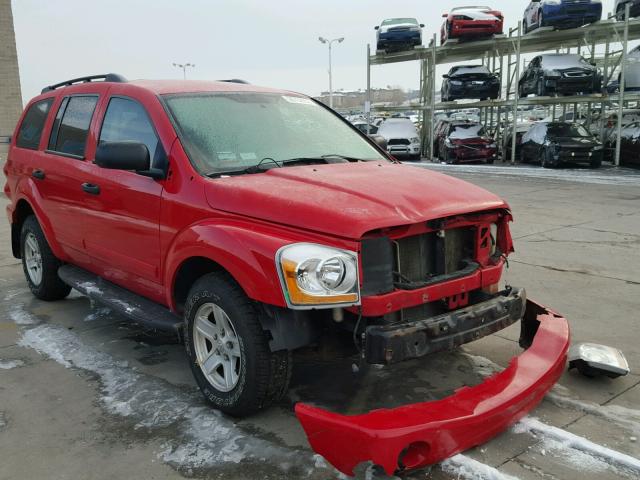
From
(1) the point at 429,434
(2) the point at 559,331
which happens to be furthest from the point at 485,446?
(2) the point at 559,331

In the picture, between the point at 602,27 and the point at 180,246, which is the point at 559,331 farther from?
the point at 602,27

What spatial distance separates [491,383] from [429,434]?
604 mm

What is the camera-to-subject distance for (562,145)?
Result: 714 inches

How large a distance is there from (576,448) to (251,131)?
8.57 ft

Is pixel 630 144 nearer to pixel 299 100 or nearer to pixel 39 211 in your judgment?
pixel 299 100

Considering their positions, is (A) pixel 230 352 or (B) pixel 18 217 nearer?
(A) pixel 230 352

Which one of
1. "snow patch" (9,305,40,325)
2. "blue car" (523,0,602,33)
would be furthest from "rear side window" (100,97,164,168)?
"blue car" (523,0,602,33)

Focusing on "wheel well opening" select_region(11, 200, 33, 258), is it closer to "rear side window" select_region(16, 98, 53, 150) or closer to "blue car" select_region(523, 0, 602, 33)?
"rear side window" select_region(16, 98, 53, 150)

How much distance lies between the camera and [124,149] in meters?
3.58

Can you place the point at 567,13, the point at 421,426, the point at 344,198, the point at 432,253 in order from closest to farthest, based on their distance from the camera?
1. the point at 421,426
2. the point at 344,198
3. the point at 432,253
4. the point at 567,13

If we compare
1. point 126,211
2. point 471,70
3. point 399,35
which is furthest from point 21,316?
point 399,35

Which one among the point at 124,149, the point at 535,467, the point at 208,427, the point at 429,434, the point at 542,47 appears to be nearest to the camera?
the point at 429,434

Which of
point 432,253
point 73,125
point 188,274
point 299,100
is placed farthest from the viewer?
point 73,125

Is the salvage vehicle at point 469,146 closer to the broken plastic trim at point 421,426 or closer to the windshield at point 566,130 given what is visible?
the windshield at point 566,130
